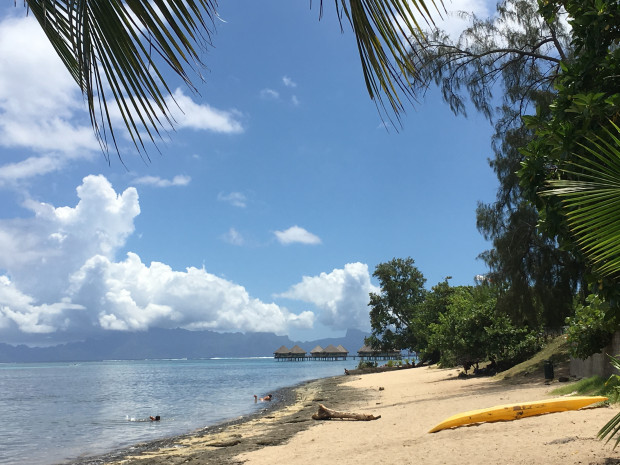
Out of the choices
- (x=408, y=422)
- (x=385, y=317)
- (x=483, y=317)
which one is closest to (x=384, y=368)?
(x=385, y=317)

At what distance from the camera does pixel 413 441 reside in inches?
373

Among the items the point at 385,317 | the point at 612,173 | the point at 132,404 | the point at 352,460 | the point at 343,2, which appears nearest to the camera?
the point at 343,2

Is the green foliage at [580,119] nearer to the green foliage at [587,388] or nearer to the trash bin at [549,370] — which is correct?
the green foliage at [587,388]

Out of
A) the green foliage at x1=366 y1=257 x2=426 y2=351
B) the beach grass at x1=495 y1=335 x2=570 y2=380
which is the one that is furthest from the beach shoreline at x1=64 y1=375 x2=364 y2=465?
the green foliage at x1=366 y1=257 x2=426 y2=351

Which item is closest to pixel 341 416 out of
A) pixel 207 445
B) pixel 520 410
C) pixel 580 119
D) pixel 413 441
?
pixel 207 445

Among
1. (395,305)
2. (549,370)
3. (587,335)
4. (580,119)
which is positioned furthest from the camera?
(395,305)

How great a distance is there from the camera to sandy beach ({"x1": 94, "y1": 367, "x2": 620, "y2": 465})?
716 centimetres

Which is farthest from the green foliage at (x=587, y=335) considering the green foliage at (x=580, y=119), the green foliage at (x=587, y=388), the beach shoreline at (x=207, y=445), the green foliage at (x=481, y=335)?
the green foliage at (x=481, y=335)

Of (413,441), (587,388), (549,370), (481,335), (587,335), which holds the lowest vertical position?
(413,441)

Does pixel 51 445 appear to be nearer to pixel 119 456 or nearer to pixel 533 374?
pixel 119 456

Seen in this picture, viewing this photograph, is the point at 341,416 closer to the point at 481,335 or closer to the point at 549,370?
the point at 549,370

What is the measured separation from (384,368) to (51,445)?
4209cm

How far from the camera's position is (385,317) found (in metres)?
61.3

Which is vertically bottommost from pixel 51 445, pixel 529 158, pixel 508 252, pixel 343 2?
pixel 51 445
